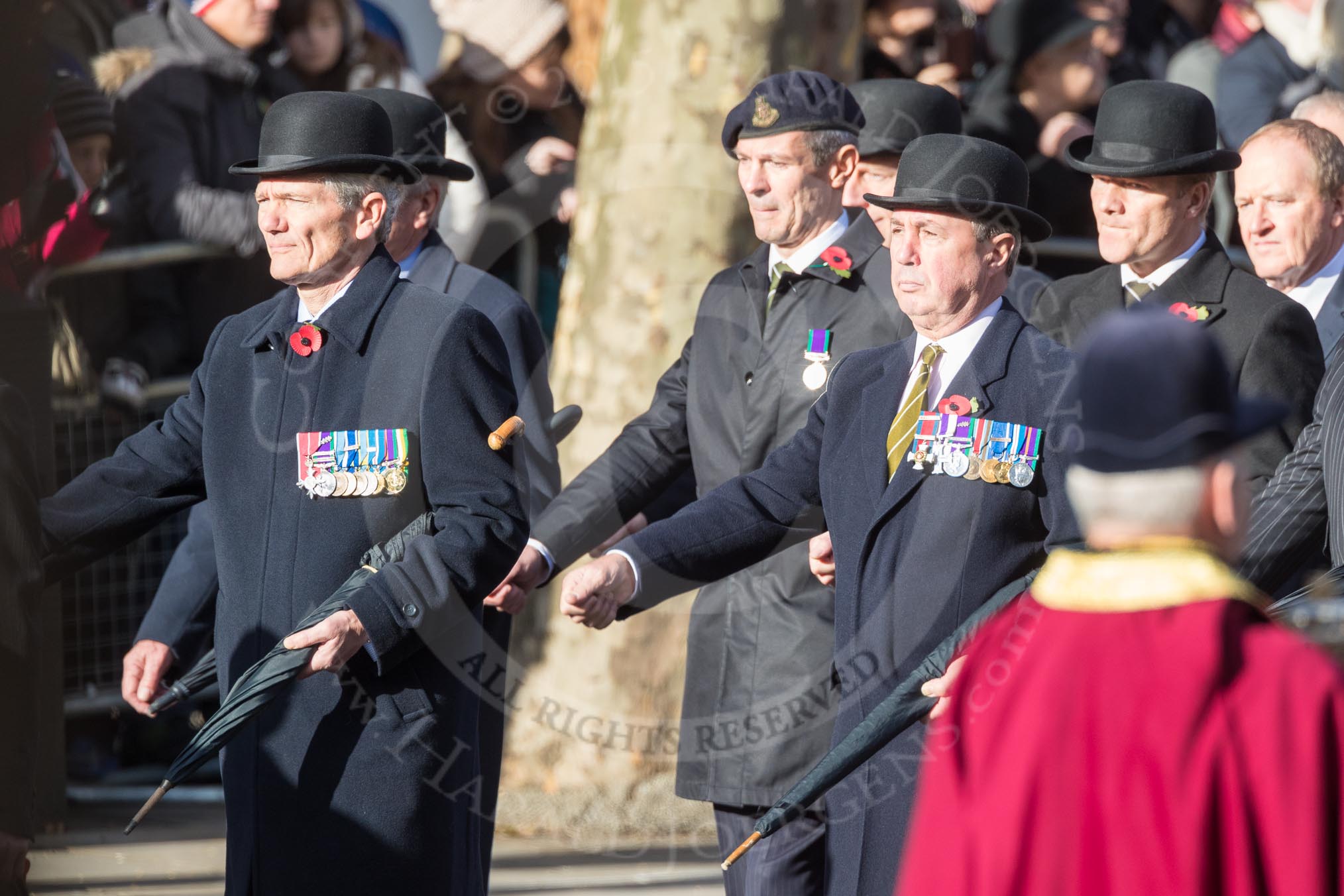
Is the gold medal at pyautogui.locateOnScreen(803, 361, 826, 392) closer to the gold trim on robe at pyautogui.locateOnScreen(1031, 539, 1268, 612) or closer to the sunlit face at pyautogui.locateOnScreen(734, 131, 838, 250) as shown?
the sunlit face at pyautogui.locateOnScreen(734, 131, 838, 250)

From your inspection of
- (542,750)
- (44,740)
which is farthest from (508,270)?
(44,740)

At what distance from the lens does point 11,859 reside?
3.67 meters

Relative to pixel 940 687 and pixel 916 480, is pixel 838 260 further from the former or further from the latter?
pixel 940 687

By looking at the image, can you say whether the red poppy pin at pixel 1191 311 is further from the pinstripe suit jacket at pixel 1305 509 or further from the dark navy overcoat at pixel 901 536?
the dark navy overcoat at pixel 901 536

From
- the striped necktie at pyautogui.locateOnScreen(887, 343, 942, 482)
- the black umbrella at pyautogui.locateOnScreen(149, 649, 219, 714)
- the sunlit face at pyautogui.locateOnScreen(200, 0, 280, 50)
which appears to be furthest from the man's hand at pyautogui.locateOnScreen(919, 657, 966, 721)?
the sunlit face at pyautogui.locateOnScreen(200, 0, 280, 50)

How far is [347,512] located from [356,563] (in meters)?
0.11

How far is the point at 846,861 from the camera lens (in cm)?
404

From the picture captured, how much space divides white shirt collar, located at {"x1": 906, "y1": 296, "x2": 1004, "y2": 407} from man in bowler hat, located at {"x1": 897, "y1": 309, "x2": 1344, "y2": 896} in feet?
5.46

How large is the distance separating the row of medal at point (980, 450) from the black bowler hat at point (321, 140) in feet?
4.32

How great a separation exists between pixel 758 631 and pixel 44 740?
3.39 m

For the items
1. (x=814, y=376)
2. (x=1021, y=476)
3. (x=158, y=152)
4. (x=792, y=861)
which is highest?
(x=158, y=152)

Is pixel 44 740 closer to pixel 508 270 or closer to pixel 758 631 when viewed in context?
pixel 508 270

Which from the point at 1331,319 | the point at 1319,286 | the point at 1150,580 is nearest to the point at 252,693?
the point at 1150,580

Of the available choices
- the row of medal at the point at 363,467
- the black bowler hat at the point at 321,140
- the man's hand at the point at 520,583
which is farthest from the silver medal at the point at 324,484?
the man's hand at the point at 520,583
